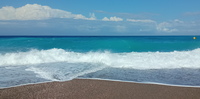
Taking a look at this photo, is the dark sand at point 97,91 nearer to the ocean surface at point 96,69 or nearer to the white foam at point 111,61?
the ocean surface at point 96,69

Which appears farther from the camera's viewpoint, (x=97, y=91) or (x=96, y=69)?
(x=96, y=69)

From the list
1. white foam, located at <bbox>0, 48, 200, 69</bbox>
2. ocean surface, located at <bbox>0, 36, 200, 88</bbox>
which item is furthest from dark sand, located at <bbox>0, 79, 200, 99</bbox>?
white foam, located at <bbox>0, 48, 200, 69</bbox>

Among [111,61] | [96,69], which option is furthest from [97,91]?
[111,61]

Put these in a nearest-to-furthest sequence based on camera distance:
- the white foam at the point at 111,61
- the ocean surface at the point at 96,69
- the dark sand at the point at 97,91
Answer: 1. the dark sand at the point at 97,91
2. the ocean surface at the point at 96,69
3. the white foam at the point at 111,61

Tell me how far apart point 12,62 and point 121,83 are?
6.72 meters

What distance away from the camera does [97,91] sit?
476 centimetres

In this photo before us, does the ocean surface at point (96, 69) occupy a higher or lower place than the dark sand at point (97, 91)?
lower

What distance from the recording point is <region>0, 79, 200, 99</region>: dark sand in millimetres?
4430

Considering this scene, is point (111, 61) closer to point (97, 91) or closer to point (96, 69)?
point (96, 69)

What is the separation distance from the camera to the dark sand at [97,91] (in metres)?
4.43

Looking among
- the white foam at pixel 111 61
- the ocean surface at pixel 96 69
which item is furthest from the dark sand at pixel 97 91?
the white foam at pixel 111 61

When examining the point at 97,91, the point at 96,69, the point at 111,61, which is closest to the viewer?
the point at 97,91

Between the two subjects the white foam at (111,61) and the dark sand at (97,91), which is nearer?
the dark sand at (97,91)

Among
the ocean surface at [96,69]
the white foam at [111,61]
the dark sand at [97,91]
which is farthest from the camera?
the white foam at [111,61]
